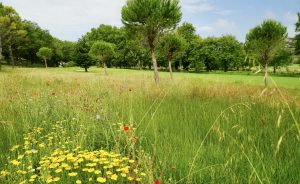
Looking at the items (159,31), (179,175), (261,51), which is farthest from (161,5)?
(179,175)

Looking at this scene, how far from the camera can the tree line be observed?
17359 mm

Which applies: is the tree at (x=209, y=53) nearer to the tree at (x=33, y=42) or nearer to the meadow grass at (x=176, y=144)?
the tree at (x=33, y=42)

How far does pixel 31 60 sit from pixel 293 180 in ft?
256

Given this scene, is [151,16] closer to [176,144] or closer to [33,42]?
[176,144]

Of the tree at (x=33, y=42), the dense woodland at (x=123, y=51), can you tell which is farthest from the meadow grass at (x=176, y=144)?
the tree at (x=33, y=42)

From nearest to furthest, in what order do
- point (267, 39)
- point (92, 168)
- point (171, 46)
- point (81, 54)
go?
point (92, 168)
point (267, 39)
point (171, 46)
point (81, 54)

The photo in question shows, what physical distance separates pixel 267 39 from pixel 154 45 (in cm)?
1172

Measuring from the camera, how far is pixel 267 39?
2392 centimetres

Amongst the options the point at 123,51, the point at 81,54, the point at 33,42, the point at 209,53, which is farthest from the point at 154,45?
the point at 33,42

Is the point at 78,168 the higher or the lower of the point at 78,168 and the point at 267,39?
the lower

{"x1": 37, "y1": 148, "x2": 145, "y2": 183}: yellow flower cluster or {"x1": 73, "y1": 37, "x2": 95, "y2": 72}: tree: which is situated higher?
{"x1": 73, "y1": 37, "x2": 95, "y2": 72}: tree

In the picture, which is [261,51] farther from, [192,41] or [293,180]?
[192,41]

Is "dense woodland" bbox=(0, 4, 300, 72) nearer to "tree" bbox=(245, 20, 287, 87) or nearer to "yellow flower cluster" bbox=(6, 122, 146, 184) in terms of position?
"tree" bbox=(245, 20, 287, 87)

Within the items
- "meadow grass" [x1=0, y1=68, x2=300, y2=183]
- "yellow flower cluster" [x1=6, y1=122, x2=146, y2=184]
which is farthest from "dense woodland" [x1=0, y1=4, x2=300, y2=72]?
"yellow flower cluster" [x1=6, y1=122, x2=146, y2=184]
